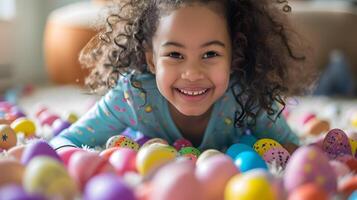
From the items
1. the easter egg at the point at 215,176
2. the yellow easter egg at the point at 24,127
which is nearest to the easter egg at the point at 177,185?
the easter egg at the point at 215,176

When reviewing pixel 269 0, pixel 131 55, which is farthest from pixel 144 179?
pixel 269 0

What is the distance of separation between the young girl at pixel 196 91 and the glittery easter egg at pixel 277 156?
0.18 metres

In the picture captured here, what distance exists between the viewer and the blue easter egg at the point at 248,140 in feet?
3.90

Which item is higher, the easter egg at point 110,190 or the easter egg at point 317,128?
the easter egg at point 110,190

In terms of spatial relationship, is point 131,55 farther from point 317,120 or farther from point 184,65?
point 317,120

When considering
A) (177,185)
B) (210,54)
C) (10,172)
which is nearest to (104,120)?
(210,54)

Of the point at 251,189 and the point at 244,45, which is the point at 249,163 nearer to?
the point at 251,189

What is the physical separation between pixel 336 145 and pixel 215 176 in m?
0.45

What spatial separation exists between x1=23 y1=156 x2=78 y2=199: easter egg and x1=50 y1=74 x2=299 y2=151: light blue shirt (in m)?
0.55

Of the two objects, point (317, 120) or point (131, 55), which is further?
point (317, 120)

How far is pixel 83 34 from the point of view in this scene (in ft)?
8.11

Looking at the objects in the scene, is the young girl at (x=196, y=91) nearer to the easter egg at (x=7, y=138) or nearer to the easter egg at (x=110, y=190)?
the easter egg at (x=7, y=138)

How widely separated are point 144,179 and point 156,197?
0.11 m

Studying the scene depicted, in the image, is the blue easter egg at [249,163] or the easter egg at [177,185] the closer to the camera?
the easter egg at [177,185]
